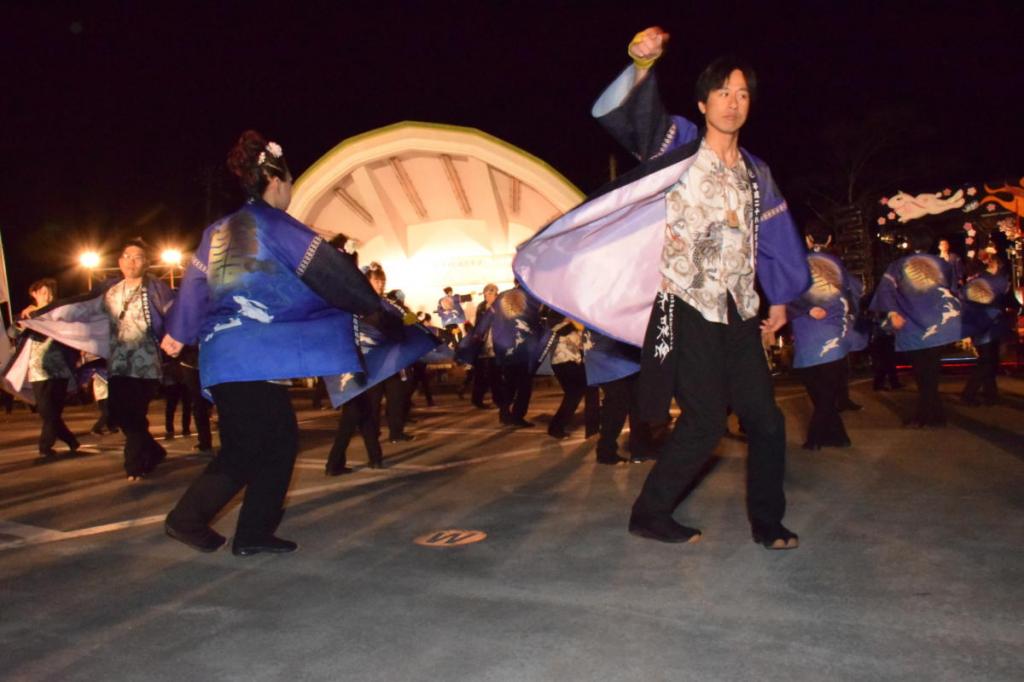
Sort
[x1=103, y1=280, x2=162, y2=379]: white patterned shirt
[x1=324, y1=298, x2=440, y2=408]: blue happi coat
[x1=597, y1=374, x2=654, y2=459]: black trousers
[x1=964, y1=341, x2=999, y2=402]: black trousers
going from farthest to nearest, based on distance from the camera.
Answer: [x1=964, y1=341, x2=999, y2=402]: black trousers → [x1=103, y1=280, x2=162, y2=379]: white patterned shirt → [x1=597, y1=374, x2=654, y2=459]: black trousers → [x1=324, y1=298, x2=440, y2=408]: blue happi coat

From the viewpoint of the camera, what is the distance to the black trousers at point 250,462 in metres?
4.26

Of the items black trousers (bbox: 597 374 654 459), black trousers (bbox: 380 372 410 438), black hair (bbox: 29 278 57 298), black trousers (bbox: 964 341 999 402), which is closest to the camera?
black trousers (bbox: 597 374 654 459)

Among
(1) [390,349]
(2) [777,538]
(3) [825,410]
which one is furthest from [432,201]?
(2) [777,538]

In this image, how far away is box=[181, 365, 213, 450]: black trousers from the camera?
9023 mm

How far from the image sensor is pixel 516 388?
10.4 m

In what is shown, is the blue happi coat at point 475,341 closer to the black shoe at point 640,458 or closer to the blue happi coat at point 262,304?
the black shoe at point 640,458

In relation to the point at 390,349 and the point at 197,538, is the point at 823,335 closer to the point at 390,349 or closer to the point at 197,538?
the point at 390,349

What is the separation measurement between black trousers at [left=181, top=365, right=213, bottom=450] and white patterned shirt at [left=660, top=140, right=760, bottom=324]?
19.1 feet

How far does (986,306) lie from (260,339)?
874 cm

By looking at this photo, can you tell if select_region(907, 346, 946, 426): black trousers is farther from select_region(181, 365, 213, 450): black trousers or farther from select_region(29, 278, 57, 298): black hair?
select_region(29, 278, 57, 298): black hair

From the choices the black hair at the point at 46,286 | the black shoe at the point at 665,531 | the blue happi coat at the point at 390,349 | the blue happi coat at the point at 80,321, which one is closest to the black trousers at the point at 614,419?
the blue happi coat at the point at 390,349

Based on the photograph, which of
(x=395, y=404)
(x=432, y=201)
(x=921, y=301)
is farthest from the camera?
(x=432, y=201)

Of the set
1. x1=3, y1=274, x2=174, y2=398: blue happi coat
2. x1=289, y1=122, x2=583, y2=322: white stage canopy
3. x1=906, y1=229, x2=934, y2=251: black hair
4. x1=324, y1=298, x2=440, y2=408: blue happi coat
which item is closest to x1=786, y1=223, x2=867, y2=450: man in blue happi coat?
x1=906, y1=229, x2=934, y2=251: black hair

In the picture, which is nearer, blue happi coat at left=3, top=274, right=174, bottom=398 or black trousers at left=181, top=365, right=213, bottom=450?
blue happi coat at left=3, top=274, right=174, bottom=398
